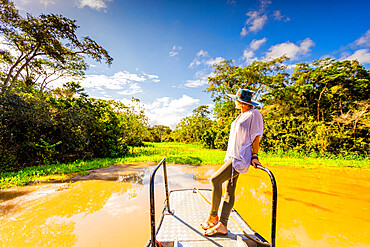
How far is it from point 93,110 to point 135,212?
8.80 m

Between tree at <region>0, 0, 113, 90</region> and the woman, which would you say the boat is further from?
tree at <region>0, 0, 113, 90</region>

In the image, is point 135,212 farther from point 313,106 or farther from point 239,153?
point 313,106

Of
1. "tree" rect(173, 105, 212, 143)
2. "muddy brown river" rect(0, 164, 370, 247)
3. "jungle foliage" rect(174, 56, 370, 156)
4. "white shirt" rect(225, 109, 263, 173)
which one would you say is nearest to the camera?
"white shirt" rect(225, 109, 263, 173)

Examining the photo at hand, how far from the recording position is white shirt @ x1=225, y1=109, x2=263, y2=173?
170 centimetres

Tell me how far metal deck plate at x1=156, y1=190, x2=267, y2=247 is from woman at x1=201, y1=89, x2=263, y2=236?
11 centimetres

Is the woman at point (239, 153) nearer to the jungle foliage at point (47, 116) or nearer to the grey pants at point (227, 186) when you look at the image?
the grey pants at point (227, 186)

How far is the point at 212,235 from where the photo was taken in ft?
6.04

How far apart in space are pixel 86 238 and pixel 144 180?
284 cm

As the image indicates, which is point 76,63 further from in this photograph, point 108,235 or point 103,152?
point 108,235

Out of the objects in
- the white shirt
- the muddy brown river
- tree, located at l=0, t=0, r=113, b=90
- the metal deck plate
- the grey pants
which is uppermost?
tree, located at l=0, t=0, r=113, b=90

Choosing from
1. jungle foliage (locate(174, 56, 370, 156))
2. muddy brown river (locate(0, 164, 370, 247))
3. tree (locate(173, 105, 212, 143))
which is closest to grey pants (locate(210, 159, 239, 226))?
muddy brown river (locate(0, 164, 370, 247))

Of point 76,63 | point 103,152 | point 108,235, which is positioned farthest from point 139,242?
point 76,63

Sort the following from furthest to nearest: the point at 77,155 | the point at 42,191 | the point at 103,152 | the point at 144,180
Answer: the point at 103,152
the point at 77,155
the point at 144,180
the point at 42,191

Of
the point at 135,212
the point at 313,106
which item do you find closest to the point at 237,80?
the point at 313,106
